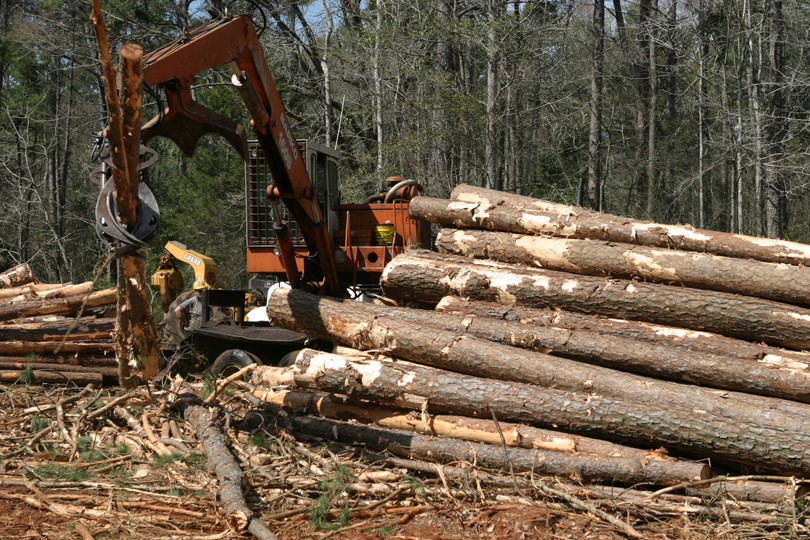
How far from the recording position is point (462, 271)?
758cm

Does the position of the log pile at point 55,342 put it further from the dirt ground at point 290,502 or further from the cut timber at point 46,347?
the dirt ground at point 290,502

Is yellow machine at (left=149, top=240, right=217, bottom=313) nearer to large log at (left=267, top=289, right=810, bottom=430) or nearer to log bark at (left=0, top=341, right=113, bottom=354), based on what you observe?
log bark at (left=0, top=341, right=113, bottom=354)

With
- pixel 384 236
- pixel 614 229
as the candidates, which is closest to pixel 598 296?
pixel 614 229

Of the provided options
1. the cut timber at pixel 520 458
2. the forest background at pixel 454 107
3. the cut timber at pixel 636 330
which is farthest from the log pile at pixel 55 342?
the forest background at pixel 454 107

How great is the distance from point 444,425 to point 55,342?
5.52 meters

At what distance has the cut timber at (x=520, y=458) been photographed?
517 cm

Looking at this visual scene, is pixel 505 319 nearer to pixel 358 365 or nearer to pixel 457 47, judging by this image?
pixel 358 365

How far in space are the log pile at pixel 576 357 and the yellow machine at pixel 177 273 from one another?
4.38 m

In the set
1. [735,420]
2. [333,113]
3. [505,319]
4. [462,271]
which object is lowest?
[735,420]

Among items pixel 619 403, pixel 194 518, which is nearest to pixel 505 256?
pixel 619 403

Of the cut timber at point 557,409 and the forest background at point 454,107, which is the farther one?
the forest background at point 454,107

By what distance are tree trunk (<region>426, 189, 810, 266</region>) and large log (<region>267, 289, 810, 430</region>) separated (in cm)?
168

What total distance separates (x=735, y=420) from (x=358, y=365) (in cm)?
315

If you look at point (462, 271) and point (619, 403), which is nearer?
point (619, 403)
